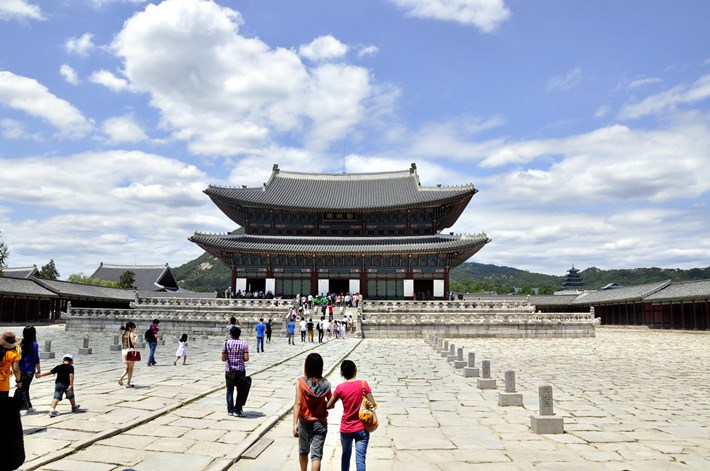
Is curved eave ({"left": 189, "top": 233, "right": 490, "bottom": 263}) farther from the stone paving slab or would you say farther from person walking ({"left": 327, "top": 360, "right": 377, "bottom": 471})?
person walking ({"left": 327, "top": 360, "right": 377, "bottom": 471})

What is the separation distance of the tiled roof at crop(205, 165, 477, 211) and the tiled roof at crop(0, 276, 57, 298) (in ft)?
53.8

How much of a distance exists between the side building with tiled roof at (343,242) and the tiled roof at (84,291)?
11.6 meters

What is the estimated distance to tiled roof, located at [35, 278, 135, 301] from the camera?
147 feet

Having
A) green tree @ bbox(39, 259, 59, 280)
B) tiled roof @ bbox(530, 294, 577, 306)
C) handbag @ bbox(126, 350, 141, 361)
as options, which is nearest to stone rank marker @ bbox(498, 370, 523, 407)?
handbag @ bbox(126, 350, 141, 361)

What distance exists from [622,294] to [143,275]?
2337 inches

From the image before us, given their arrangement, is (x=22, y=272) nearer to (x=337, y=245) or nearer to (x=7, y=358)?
(x=337, y=245)

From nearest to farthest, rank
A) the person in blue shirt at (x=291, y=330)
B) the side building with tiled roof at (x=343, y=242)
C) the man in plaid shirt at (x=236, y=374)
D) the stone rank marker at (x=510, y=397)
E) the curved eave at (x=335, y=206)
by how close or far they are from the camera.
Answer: the man in plaid shirt at (x=236, y=374), the stone rank marker at (x=510, y=397), the person in blue shirt at (x=291, y=330), the side building with tiled roof at (x=343, y=242), the curved eave at (x=335, y=206)

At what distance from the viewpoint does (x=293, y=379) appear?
14.6 meters

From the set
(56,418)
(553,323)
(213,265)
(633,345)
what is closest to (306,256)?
(553,323)

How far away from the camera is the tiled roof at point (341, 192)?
4994 cm

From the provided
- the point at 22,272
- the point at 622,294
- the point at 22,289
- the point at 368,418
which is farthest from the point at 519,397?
the point at 22,272

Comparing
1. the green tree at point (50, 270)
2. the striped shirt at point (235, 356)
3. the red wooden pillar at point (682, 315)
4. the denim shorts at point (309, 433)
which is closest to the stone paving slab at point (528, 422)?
the denim shorts at point (309, 433)

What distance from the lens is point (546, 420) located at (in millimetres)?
8969

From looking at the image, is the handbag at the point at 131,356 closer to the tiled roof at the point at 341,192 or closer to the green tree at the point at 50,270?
the tiled roof at the point at 341,192
